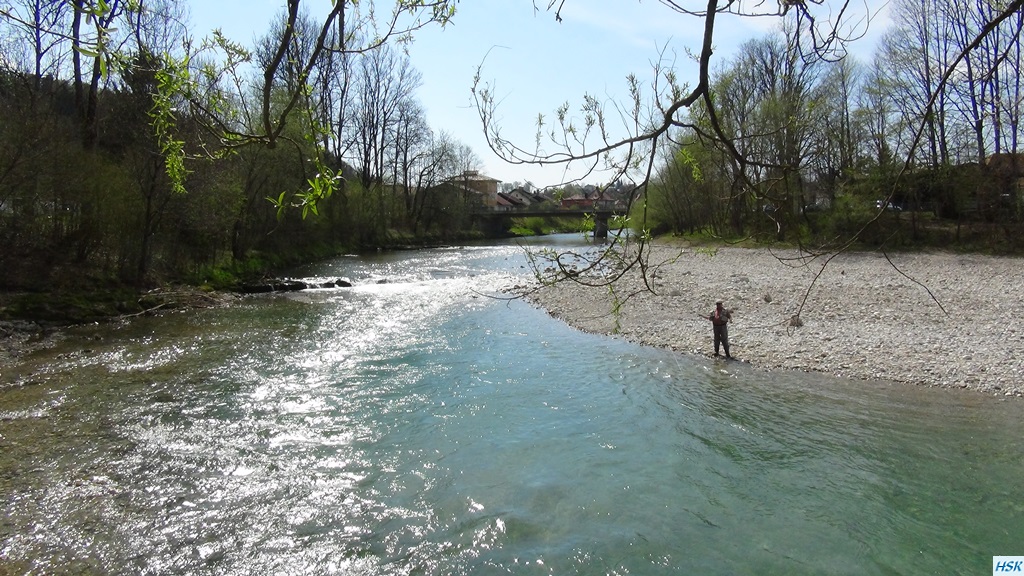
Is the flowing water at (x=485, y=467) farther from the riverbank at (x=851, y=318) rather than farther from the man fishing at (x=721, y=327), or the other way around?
the riverbank at (x=851, y=318)

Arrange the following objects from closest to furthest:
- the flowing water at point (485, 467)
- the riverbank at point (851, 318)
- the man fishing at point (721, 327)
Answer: the flowing water at point (485, 467)
the riverbank at point (851, 318)
the man fishing at point (721, 327)

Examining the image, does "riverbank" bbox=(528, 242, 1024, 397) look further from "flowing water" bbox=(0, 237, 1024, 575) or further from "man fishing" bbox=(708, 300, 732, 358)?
"flowing water" bbox=(0, 237, 1024, 575)

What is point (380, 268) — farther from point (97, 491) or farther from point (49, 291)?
point (97, 491)

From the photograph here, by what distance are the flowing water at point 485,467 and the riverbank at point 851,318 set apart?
1.16 meters

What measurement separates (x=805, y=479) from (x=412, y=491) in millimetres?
4881

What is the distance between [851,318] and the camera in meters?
15.5

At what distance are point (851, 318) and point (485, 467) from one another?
12453 mm

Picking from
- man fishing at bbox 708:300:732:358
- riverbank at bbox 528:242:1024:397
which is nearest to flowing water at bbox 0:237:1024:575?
man fishing at bbox 708:300:732:358

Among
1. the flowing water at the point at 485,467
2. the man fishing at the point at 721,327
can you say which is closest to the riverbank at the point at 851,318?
the man fishing at the point at 721,327

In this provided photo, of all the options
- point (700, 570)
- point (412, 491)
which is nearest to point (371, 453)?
point (412, 491)

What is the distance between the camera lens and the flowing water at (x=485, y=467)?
5.70m

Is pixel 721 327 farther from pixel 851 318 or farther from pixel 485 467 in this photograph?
pixel 485 467

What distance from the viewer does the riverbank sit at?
11.7 m

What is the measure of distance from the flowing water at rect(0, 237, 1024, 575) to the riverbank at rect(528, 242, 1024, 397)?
116cm
